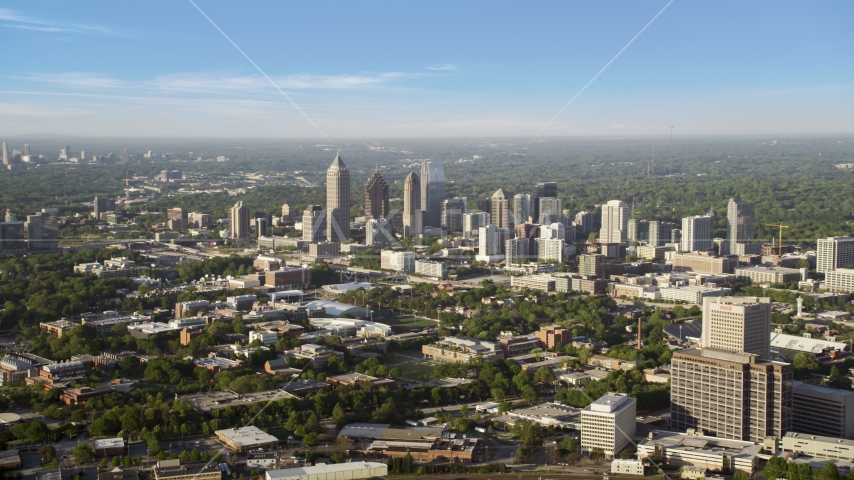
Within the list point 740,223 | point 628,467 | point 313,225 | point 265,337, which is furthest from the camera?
point 313,225

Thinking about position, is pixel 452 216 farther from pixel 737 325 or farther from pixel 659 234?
pixel 737 325

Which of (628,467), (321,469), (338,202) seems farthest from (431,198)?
(321,469)

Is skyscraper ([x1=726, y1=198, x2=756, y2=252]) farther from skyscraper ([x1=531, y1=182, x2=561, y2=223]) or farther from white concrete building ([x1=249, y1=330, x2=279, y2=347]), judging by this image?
white concrete building ([x1=249, y1=330, x2=279, y2=347])

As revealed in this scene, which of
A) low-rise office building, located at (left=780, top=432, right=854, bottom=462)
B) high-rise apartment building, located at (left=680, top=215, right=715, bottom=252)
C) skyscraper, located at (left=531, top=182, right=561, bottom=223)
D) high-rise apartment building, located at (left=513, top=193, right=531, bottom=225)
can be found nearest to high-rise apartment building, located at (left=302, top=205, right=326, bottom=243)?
high-rise apartment building, located at (left=513, top=193, right=531, bottom=225)

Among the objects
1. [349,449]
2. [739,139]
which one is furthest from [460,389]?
[739,139]

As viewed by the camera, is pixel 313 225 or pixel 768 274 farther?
pixel 313 225

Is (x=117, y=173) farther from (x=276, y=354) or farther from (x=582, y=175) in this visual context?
(x=276, y=354)
